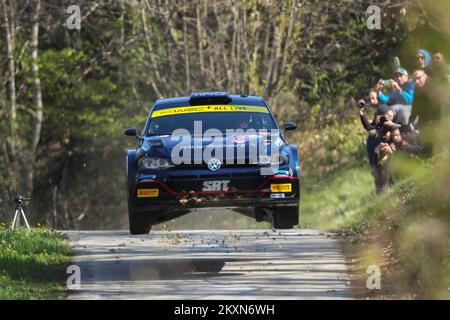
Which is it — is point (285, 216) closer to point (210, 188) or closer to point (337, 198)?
point (210, 188)

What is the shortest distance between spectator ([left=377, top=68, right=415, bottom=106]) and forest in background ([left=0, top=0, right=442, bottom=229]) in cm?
444

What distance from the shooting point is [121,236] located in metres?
18.8

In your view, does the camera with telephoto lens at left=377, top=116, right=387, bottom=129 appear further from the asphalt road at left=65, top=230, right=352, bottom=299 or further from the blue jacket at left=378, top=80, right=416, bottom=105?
the asphalt road at left=65, top=230, right=352, bottom=299

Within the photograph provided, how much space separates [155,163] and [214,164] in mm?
744

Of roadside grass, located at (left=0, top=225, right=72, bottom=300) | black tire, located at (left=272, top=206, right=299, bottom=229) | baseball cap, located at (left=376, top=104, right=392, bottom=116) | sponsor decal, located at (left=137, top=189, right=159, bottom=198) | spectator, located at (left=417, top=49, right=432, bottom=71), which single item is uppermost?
spectator, located at (left=417, top=49, right=432, bottom=71)

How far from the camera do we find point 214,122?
16234mm

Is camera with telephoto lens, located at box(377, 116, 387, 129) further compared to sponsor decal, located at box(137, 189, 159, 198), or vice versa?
camera with telephoto lens, located at box(377, 116, 387, 129)

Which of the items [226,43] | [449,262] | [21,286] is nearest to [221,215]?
[226,43]

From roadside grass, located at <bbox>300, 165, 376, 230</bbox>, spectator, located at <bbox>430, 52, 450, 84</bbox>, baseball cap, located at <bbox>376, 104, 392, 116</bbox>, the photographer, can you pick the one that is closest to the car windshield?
the photographer

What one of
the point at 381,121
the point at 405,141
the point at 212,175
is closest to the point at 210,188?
the point at 212,175

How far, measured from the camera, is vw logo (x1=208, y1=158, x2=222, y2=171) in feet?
48.0

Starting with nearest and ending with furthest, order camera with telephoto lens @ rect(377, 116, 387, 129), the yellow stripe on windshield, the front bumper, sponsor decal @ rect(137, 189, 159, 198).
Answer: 1. the front bumper
2. sponsor decal @ rect(137, 189, 159, 198)
3. the yellow stripe on windshield
4. camera with telephoto lens @ rect(377, 116, 387, 129)

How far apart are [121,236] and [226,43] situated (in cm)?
1341

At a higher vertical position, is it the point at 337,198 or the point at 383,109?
the point at 383,109
